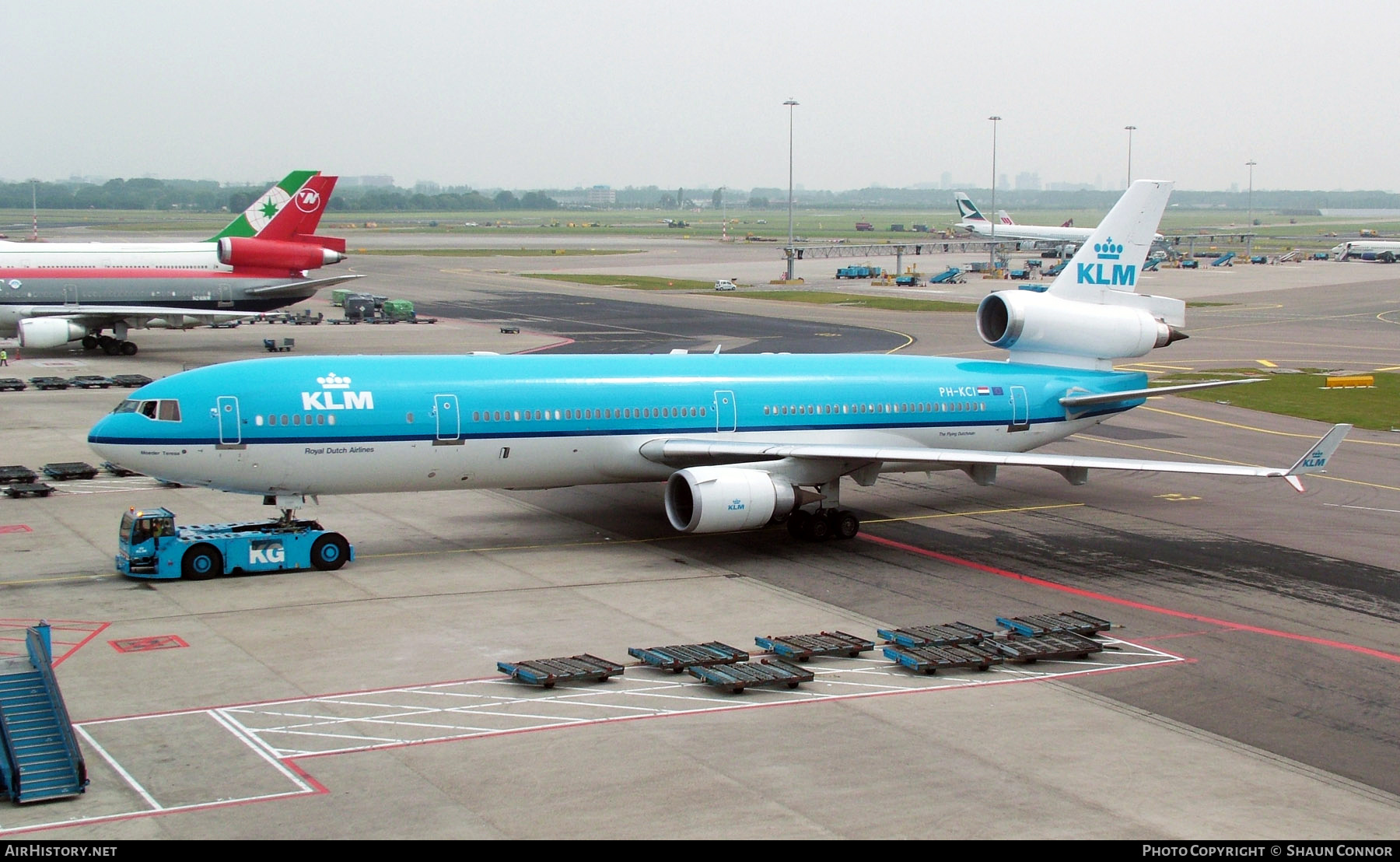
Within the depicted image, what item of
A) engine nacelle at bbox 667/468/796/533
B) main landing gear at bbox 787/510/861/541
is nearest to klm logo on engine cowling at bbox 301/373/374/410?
engine nacelle at bbox 667/468/796/533

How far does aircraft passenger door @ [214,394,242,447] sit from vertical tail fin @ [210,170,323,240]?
46079mm

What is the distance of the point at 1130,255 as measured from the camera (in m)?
39.6

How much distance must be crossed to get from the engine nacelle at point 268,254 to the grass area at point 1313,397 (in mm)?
44780

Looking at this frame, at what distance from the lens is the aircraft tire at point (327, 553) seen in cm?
2952

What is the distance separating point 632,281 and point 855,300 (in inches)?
1082

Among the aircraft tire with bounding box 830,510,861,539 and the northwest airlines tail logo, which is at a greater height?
the northwest airlines tail logo

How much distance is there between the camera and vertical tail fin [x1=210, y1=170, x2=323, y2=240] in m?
72.5

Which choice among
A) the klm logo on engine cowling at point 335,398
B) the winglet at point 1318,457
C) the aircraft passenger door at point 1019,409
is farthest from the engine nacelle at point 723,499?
the winglet at point 1318,457

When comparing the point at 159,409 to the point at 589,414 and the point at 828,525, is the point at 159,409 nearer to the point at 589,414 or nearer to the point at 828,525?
the point at 589,414

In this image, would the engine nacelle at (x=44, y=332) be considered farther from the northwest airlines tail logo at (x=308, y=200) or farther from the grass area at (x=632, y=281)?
the grass area at (x=632, y=281)

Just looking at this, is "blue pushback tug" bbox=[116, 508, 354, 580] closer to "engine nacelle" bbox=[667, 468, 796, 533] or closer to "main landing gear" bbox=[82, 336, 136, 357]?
"engine nacelle" bbox=[667, 468, 796, 533]

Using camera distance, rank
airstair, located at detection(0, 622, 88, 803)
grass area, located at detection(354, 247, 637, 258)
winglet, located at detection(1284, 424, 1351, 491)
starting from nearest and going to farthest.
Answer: airstair, located at detection(0, 622, 88, 803), winglet, located at detection(1284, 424, 1351, 491), grass area, located at detection(354, 247, 637, 258)

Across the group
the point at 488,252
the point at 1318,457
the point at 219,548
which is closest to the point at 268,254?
the point at 219,548
